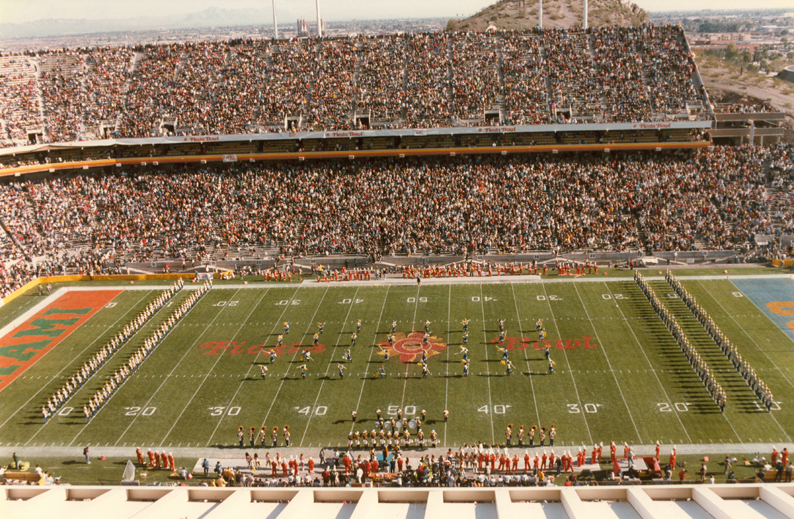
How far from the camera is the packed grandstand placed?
4428 centimetres

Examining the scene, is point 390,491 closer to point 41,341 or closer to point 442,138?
point 41,341

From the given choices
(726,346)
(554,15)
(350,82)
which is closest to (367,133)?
(350,82)

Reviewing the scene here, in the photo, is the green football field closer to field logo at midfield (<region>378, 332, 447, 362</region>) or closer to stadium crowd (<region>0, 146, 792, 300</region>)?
field logo at midfield (<region>378, 332, 447, 362</region>)

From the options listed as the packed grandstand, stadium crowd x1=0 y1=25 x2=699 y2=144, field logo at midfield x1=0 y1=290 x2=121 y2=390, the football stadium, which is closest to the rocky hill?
stadium crowd x1=0 y1=25 x2=699 y2=144

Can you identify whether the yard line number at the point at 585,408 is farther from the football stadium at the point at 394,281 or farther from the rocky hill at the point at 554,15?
the rocky hill at the point at 554,15

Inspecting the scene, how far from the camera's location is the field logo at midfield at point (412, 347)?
103ft

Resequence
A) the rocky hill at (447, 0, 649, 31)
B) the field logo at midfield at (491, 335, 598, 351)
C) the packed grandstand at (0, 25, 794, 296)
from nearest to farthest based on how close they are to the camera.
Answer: the field logo at midfield at (491, 335, 598, 351) → the packed grandstand at (0, 25, 794, 296) → the rocky hill at (447, 0, 649, 31)

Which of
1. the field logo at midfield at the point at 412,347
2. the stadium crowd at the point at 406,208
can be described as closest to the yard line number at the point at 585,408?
the field logo at midfield at the point at 412,347

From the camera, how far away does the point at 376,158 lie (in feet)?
169

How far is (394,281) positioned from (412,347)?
855 cm

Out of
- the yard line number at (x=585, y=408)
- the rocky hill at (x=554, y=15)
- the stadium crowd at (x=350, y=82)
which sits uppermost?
the rocky hill at (x=554, y=15)

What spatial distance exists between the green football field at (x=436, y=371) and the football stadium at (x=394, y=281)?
0.55 ft

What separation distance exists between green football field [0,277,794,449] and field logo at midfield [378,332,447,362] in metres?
0.10

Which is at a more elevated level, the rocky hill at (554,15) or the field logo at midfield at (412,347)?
the rocky hill at (554,15)
